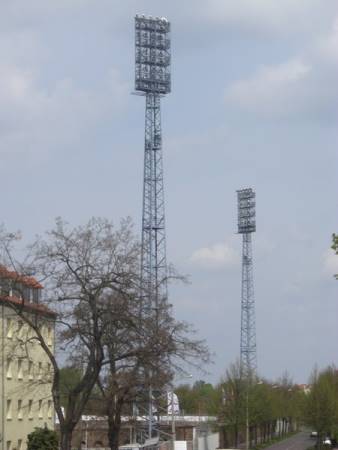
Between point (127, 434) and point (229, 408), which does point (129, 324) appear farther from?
point (229, 408)

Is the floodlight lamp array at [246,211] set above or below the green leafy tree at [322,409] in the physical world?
above

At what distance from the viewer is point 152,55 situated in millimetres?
72188

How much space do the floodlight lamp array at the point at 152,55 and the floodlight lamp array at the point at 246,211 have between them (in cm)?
4285

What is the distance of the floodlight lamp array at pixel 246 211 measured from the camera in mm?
112750

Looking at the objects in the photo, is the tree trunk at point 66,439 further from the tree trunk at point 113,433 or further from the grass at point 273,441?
the grass at point 273,441

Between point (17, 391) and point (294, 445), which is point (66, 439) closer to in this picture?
point (17, 391)

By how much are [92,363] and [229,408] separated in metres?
60.7

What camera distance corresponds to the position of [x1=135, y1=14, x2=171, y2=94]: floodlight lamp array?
7094 cm

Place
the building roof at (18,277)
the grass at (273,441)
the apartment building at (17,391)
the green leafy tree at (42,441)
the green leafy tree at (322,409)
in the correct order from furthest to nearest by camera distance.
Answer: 1. the grass at (273,441)
2. the green leafy tree at (322,409)
3. the apartment building at (17,391)
4. the green leafy tree at (42,441)
5. the building roof at (18,277)

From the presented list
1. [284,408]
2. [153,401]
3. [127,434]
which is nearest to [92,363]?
[153,401]

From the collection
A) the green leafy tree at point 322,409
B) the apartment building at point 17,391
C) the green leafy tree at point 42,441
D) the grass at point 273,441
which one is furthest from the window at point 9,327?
the grass at point 273,441

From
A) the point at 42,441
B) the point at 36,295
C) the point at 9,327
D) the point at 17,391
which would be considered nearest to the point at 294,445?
the point at 9,327

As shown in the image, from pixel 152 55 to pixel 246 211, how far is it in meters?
44.2

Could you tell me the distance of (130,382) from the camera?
143 ft
